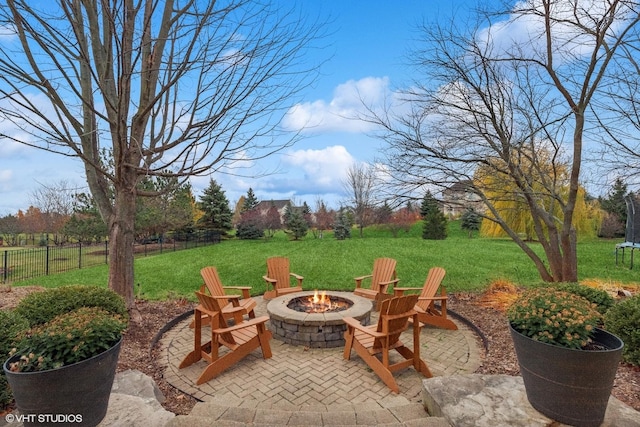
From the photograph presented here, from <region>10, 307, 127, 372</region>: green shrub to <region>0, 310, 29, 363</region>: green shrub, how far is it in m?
0.54

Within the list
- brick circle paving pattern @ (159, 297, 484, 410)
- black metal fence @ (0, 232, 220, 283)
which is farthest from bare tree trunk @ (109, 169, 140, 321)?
black metal fence @ (0, 232, 220, 283)

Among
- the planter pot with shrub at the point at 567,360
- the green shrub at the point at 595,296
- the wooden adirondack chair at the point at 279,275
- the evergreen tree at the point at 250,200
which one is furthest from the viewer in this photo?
the evergreen tree at the point at 250,200

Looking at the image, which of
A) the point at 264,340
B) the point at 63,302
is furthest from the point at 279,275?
the point at 63,302

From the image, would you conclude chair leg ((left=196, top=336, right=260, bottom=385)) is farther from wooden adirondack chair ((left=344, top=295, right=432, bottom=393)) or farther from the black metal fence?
the black metal fence

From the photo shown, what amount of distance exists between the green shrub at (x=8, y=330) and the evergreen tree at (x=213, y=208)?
2126 centimetres

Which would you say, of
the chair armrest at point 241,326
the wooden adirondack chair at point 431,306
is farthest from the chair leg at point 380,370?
the wooden adirondack chair at point 431,306

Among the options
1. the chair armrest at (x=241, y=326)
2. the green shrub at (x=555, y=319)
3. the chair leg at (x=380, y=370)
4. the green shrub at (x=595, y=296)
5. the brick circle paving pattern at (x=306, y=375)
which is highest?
the green shrub at (x=555, y=319)

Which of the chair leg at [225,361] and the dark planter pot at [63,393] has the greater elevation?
the dark planter pot at [63,393]

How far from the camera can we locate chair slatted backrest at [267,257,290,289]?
21.3ft

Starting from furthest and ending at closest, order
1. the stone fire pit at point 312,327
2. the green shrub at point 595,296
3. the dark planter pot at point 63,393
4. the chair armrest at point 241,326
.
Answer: the stone fire pit at point 312,327, the green shrub at point 595,296, the chair armrest at point 241,326, the dark planter pot at point 63,393

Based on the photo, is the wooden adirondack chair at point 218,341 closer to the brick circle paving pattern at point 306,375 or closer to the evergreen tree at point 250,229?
the brick circle paving pattern at point 306,375

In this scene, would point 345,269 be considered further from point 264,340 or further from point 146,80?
point 146,80

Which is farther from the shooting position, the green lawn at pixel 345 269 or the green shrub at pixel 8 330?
the green lawn at pixel 345 269

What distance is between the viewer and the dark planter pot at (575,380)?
6.86 feet
